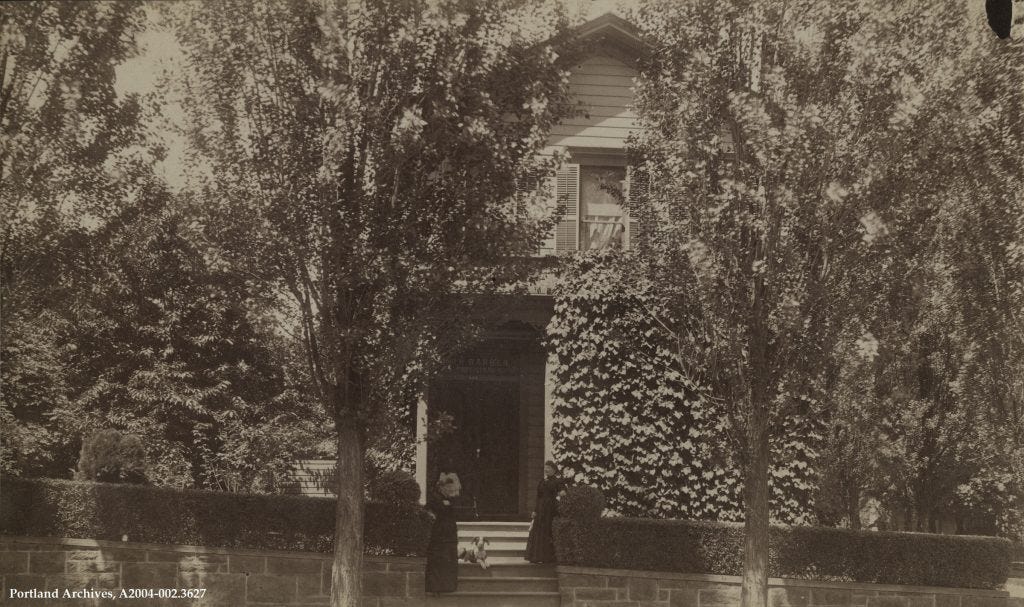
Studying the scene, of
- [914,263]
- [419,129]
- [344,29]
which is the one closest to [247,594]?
[419,129]

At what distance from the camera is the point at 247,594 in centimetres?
1150

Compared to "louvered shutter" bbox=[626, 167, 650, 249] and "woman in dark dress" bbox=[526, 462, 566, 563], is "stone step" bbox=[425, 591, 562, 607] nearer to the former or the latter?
"woman in dark dress" bbox=[526, 462, 566, 563]

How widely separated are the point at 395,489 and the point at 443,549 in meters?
1.06

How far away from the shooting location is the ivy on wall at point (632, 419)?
13023mm

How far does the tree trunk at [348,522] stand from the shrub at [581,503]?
11.3ft

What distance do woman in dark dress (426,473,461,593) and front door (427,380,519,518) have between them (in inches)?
177

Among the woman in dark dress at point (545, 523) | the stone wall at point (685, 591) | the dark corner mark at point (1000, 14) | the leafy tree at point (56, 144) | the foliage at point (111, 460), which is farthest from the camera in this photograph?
the woman in dark dress at point (545, 523)

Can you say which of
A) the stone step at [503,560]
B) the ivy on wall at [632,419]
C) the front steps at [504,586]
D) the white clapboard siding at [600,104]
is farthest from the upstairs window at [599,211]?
the front steps at [504,586]

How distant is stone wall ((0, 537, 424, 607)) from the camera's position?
11477 millimetres

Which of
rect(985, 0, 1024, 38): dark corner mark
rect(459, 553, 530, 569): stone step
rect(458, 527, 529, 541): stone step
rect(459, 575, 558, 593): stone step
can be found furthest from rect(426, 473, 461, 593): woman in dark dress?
rect(985, 0, 1024, 38): dark corner mark

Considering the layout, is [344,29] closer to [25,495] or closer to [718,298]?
[718,298]

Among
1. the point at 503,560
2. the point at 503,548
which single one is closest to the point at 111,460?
the point at 503,560

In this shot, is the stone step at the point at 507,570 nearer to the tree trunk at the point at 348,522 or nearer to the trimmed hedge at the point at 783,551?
the trimmed hedge at the point at 783,551

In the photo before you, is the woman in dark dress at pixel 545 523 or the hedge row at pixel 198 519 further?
the woman in dark dress at pixel 545 523
